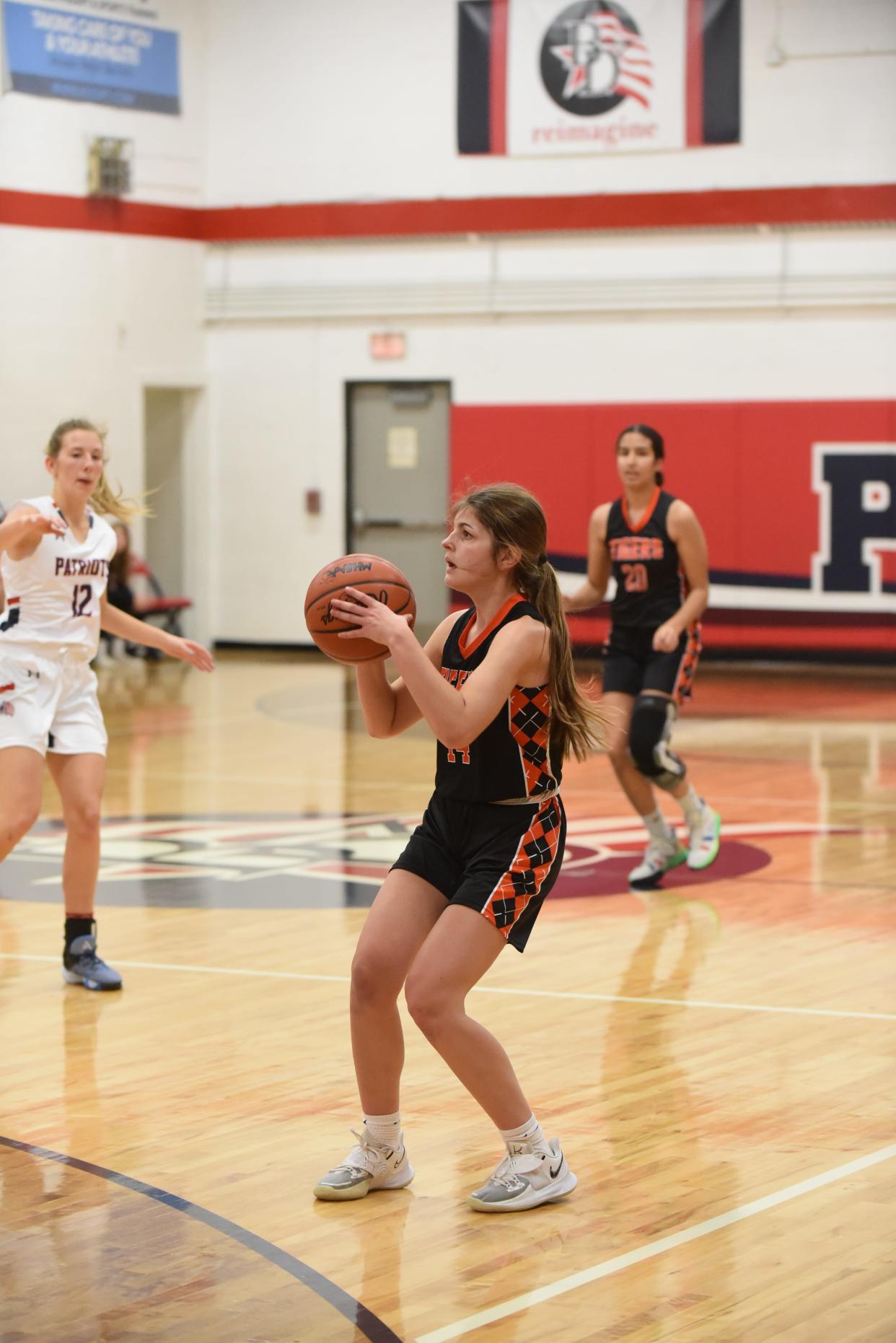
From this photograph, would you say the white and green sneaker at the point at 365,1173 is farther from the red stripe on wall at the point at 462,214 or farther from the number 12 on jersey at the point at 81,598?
the red stripe on wall at the point at 462,214

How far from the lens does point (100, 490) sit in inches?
278

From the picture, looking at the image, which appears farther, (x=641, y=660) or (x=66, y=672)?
(x=641, y=660)

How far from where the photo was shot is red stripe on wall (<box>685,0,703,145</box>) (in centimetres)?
1878

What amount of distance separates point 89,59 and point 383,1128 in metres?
16.3

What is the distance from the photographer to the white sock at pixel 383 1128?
181 inches

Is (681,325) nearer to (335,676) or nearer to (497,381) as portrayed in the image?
(497,381)

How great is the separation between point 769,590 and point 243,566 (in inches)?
225

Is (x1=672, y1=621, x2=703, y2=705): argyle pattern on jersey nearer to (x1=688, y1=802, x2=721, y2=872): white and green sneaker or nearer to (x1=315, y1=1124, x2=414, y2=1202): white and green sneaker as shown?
(x1=688, y1=802, x2=721, y2=872): white and green sneaker

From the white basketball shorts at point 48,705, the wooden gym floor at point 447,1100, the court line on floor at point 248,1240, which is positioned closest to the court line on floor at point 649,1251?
the wooden gym floor at point 447,1100

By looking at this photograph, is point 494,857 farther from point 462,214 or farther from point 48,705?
point 462,214

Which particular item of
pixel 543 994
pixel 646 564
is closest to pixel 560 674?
pixel 543 994

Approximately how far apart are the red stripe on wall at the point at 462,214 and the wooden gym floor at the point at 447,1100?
30.5 feet

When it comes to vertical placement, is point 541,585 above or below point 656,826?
above

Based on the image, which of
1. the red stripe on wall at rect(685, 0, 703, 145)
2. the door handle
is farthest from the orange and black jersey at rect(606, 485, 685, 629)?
the door handle
